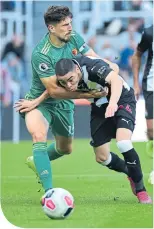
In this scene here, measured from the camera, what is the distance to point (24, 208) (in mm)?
8188

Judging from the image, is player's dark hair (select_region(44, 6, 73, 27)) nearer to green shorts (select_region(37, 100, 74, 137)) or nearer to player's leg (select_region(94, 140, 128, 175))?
green shorts (select_region(37, 100, 74, 137))

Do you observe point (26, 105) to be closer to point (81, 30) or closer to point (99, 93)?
point (99, 93)

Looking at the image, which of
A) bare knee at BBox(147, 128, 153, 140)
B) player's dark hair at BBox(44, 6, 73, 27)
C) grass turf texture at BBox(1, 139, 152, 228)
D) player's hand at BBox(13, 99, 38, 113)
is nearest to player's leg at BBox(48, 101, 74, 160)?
player's hand at BBox(13, 99, 38, 113)

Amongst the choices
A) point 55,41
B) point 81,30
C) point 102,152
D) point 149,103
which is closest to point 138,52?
point 149,103

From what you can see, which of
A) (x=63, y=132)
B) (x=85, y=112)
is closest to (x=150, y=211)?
(x=63, y=132)

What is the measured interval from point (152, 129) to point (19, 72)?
1024 cm

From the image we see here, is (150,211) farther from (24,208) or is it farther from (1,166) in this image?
(1,166)

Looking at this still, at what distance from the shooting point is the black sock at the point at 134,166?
8320 millimetres

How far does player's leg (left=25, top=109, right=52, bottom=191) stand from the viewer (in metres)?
8.14

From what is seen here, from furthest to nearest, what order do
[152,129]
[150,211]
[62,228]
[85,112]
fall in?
[85,112] < [152,129] < [150,211] < [62,228]

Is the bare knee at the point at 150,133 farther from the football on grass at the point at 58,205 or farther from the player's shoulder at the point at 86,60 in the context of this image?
the football on grass at the point at 58,205

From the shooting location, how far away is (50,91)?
8570 millimetres

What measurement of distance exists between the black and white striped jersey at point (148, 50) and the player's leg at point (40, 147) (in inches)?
109

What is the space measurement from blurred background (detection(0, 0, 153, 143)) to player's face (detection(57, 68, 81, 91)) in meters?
12.8
